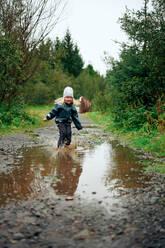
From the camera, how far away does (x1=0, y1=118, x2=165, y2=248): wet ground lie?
271cm

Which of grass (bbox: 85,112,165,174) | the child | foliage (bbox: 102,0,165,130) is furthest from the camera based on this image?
foliage (bbox: 102,0,165,130)

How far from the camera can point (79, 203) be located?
364 cm

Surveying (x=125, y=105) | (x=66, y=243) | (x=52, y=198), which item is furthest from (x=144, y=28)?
(x=66, y=243)

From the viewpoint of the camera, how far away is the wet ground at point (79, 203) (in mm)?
2713

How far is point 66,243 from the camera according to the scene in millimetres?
2602

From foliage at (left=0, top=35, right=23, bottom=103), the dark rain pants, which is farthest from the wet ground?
foliage at (left=0, top=35, right=23, bottom=103)

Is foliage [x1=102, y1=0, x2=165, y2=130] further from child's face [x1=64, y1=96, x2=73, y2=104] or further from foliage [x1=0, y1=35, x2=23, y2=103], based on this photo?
foliage [x1=0, y1=35, x2=23, y2=103]

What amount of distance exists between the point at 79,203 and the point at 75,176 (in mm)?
1397

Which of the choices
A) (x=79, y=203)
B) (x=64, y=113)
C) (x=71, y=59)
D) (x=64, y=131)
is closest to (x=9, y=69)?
(x=64, y=113)

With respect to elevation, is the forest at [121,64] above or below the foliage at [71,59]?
below

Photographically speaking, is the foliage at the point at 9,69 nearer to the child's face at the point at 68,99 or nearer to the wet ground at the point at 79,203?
the child's face at the point at 68,99

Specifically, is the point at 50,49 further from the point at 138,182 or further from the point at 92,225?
the point at 92,225

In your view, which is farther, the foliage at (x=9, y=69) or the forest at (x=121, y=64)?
the foliage at (x=9, y=69)

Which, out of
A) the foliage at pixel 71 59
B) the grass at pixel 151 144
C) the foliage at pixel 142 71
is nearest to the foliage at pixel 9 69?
the foliage at pixel 142 71
